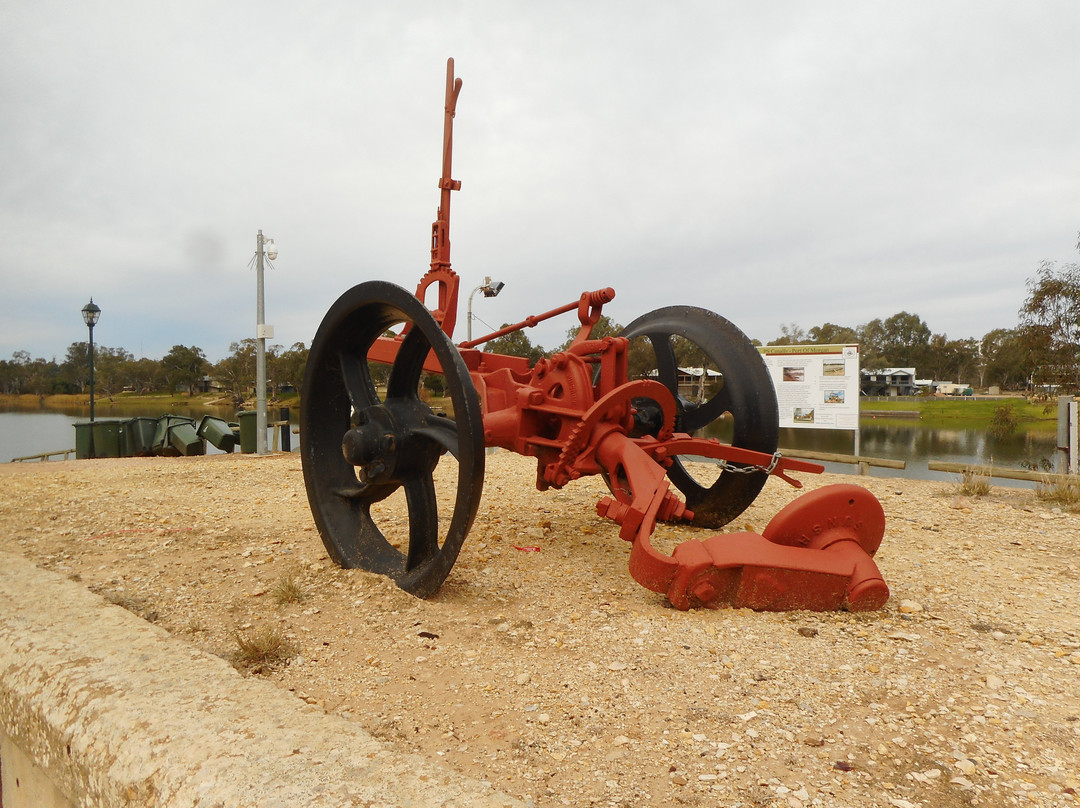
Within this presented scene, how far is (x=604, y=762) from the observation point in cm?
184

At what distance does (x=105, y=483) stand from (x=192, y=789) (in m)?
7.52

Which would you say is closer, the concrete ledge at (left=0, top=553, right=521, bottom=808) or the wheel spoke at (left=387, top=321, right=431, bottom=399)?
the concrete ledge at (left=0, top=553, right=521, bottom=808)

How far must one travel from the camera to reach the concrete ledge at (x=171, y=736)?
1.39 meters

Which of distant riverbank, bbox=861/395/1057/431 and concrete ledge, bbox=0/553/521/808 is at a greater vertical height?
distant riverbank, bbox=861/395/1057/431

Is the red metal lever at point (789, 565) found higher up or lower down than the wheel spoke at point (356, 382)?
lower down

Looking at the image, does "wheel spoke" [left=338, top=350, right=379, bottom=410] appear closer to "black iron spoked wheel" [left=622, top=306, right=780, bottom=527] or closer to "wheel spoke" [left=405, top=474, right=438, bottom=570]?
"wheel spoke" [left=405, top=474, right=438, bottom=570]

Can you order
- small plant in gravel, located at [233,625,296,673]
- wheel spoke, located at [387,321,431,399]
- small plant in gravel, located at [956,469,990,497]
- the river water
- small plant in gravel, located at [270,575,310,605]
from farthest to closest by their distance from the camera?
the river water, small plant in gravel, located at [956,469,990,497], wheel spoke, located at [387,321,431,399], small plant in gravel, located at [270,575,310,605], small plant in gravel, located at [233,625,296,673]

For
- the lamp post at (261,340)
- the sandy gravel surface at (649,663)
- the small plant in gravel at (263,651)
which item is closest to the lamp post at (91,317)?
the lamp post at (261,340)

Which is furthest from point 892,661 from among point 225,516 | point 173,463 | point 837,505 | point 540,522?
point 173,463

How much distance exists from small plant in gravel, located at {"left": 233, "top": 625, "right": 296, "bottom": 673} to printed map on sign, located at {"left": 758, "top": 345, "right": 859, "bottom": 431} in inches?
304

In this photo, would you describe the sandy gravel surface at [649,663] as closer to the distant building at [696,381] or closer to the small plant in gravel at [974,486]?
the small plant in gravel at [974,486]

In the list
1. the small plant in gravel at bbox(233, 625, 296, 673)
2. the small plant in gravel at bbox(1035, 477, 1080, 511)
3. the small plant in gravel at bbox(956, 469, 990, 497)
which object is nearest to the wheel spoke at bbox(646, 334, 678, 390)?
the small plant in gravel at bbox(233, 625, 296, 673)

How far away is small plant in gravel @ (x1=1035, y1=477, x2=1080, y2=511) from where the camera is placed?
5941mm

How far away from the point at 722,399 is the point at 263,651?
11.0 feet
